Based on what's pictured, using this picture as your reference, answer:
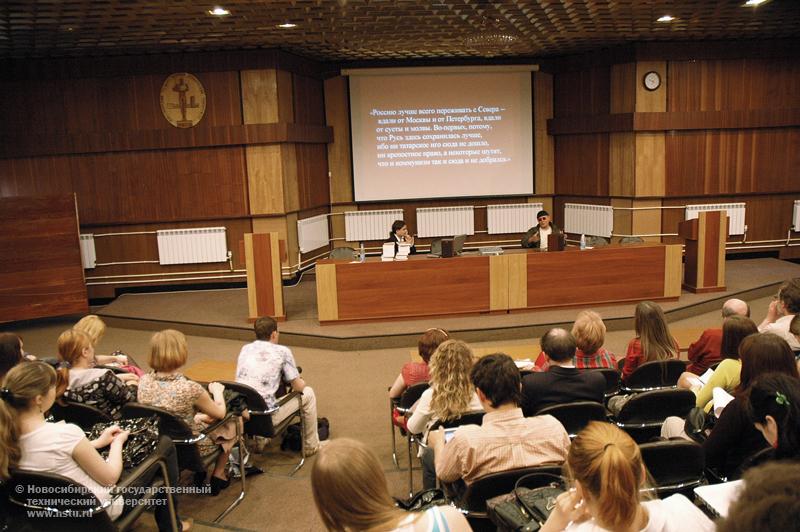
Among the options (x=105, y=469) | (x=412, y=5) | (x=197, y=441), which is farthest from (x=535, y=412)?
(x=412, y=5)

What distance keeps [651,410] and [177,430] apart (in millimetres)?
2476

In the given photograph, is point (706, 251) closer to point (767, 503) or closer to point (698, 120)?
point (698, 120)

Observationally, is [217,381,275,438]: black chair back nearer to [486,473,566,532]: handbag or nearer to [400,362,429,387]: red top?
[400,362,429,387]: red top

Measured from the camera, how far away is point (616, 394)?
12.6ft

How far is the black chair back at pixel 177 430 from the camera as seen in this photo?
10.9 feet

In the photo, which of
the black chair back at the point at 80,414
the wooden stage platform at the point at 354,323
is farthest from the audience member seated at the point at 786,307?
the black chair back at the point at 80,414

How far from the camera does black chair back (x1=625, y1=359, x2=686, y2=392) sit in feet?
12.6

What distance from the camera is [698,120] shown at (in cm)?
976

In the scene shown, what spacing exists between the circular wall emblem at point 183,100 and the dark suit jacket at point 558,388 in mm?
7305

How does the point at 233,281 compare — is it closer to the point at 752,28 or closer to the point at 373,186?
the point at 373,186

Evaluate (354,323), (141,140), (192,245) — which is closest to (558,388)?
(354,323)

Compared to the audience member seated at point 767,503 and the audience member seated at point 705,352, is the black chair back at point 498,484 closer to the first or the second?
the audience member seated at point 767,503

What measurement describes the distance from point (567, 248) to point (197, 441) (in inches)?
213

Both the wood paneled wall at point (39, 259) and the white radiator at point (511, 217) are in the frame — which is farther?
the white radiator at point (511, 217)
